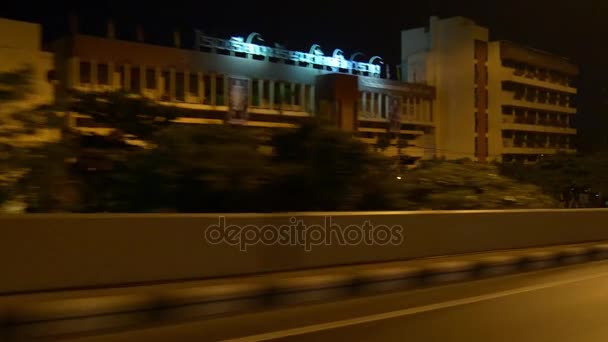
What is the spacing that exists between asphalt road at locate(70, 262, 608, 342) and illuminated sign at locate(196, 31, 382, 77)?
42633 millimetres

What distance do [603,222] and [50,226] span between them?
16.6 m

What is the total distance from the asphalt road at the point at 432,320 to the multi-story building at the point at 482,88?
A: 57.2 m

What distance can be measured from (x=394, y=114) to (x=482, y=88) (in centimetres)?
1305

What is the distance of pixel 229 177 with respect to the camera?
1307 centimetres

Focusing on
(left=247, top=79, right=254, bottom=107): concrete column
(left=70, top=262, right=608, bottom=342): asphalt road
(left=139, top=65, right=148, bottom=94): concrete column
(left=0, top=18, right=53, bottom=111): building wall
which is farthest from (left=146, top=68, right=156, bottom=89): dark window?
(left=70, top=262, right=608, bottom=342): asphalt road

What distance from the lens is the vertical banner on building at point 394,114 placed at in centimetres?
6431

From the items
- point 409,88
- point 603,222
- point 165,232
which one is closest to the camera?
point 165,232

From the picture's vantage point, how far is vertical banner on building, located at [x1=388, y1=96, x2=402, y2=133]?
211 feet

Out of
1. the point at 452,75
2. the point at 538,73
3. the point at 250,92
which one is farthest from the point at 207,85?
the point at 538,73

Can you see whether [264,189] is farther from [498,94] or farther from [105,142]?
[498,94]

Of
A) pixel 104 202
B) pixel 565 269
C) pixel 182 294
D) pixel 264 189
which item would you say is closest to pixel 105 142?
pixel 104 202

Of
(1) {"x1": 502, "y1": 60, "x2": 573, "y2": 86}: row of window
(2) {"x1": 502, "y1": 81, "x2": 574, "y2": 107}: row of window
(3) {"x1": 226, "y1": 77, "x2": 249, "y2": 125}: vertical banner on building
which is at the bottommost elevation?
(3) {"x1": 226, "y1": 77, "x2": 249, "y2": 125}: vertical banner on building

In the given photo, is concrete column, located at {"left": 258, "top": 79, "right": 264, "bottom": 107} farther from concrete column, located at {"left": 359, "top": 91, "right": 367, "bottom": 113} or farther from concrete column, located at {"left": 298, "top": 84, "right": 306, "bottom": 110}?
concrete column, located at {"left": 359, "top": 91, "right": 367, "bottom": 113}

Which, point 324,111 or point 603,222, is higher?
point 324,111
